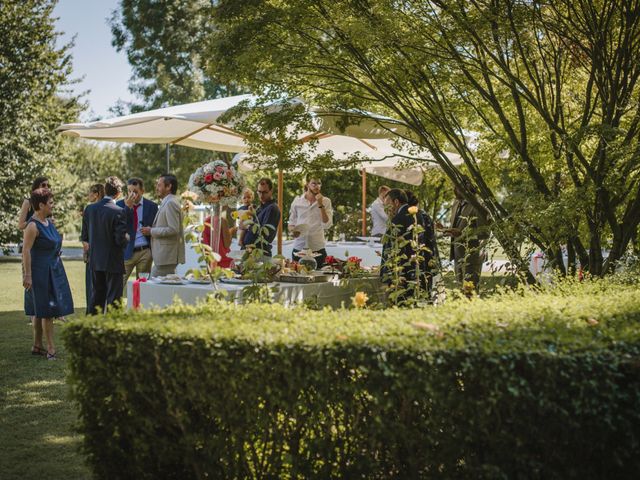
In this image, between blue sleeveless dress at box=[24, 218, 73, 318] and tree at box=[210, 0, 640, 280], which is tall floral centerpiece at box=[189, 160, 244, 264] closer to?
tree at box=[210, 0, 640, 280]

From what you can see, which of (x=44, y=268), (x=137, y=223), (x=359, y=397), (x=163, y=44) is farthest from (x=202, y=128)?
(x=163, y=44)

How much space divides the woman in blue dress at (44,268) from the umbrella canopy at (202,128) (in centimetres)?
173

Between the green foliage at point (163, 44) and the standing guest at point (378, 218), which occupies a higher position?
the green foliage at point (163, 44)

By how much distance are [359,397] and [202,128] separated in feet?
25.6

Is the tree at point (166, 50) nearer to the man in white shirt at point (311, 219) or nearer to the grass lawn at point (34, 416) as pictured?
the man in white shirt at point (311, 219)

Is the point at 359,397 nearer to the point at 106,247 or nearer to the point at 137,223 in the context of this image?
the point at 106,247

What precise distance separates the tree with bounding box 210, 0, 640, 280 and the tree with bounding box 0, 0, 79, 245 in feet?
68.4

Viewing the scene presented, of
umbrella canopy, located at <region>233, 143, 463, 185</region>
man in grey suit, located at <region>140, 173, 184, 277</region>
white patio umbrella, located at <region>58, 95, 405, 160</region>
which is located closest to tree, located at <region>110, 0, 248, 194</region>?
umbrella canopy, located at <region>233, 143, 463, 185</region>

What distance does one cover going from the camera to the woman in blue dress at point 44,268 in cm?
830

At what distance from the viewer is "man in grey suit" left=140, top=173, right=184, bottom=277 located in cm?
871

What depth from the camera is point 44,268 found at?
336 inches

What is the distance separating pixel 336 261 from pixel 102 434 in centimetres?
543

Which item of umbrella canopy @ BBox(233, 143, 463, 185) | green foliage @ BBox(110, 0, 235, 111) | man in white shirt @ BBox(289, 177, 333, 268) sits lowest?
man in white shirt @ BBox(289, 177, 333, 268)

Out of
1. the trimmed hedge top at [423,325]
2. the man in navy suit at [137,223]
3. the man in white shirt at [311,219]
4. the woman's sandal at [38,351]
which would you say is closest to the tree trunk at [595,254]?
the trimmed hedge top at [423,325]
